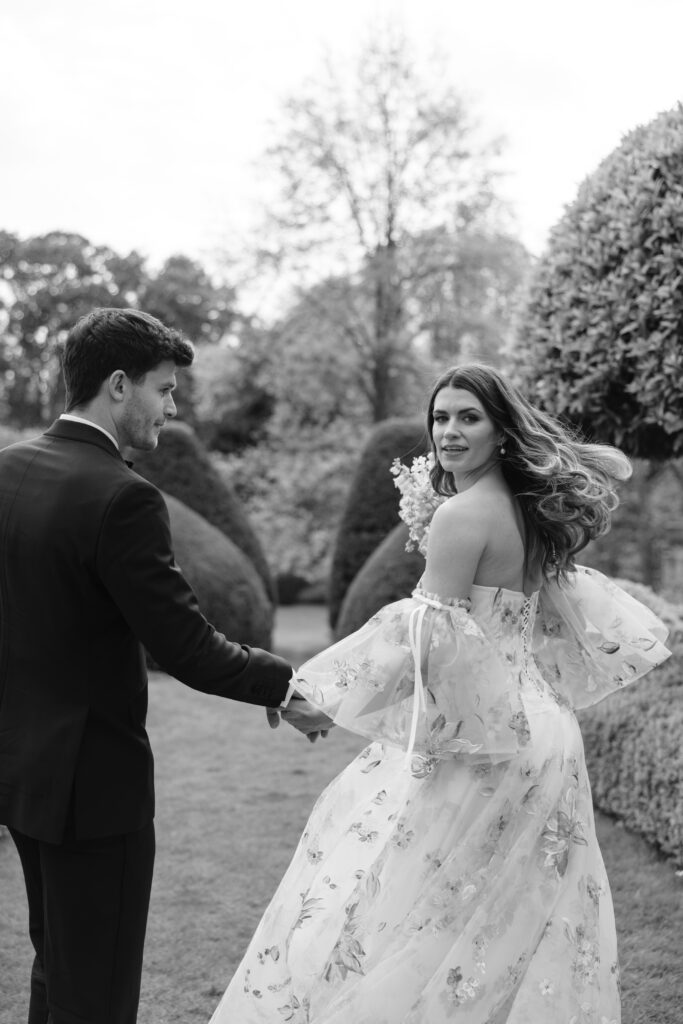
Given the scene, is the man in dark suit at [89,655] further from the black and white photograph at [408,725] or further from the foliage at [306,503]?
the foliage at [306,503]

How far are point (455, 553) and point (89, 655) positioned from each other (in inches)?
42.4

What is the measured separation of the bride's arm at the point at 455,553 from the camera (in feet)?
9.25

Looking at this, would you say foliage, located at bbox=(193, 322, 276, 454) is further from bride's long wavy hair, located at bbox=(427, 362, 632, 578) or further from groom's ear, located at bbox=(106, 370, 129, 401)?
groom's ear, located at bbox=(106, 370, 129, 401)

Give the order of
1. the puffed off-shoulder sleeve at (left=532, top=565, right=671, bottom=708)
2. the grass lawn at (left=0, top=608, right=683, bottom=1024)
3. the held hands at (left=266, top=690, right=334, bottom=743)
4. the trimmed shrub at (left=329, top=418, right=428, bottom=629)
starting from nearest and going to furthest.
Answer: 1. the held hands at (left=266, top=690, right=334, bottom=743)
2. the puffed off-shoulder sleeve at (left=532, top=565, right=671, bottom=708)
3. the grass lawn at (left=0, top=608, right=683, bottom=1024)
4. the trimmed shrub at (left=329, top=418, right=428, bottom=629)

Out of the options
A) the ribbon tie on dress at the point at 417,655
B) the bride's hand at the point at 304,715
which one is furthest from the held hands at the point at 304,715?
the ribbon tie on dress at the point at 417,655

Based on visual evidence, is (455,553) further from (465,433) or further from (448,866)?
(448,866)

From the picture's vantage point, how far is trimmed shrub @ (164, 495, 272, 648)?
34.2 feet

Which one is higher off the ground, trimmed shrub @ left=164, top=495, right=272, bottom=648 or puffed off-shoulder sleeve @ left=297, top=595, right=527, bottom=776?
puffed off-shoulder sleeve @ left=297, top=595, right=527, bottom=776

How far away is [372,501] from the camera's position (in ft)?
39.5

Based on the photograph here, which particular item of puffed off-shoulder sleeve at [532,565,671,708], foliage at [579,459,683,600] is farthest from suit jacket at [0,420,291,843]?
foliage at [579,459,683,600]

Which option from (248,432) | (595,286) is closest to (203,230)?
(248,432)

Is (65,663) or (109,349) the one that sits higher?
(109,349)

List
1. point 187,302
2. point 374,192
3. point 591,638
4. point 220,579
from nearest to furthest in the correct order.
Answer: point 591,638
point 220,579
point 374,192
point 187,302

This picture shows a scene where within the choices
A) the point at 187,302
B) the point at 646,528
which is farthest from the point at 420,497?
the point at 187,302
